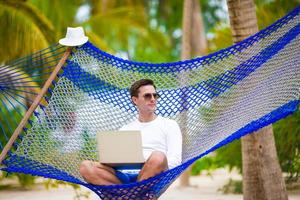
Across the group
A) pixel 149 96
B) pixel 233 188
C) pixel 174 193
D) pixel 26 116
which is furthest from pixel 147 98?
pixel 233 188

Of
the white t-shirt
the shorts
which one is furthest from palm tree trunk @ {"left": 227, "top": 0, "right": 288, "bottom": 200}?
the shorts

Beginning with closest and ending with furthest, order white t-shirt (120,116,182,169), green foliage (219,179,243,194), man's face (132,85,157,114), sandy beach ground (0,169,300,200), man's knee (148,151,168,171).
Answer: man's knee (148,151,168,171) → white t-shirt (120,116,182,169) → man's face (132,85,157,114) → sandy beach ground (0,169,300,200) → green foliage (219,179,243,194)

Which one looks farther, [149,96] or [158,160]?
[149,96]

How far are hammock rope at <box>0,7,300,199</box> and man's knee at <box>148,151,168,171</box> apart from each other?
72 millimetres

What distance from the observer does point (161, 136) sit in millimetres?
3645

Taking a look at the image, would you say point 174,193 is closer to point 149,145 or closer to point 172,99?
point 172,99

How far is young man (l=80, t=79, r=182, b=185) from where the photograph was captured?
3.35 metres

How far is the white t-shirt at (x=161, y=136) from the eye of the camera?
356 centimetres

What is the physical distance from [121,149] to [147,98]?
41 cm

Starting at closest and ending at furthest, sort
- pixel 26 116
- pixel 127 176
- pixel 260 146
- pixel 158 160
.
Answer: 1. pixel 158 160
2. pixel 127 176
3. pixel 26 116
4. pixel 260 146

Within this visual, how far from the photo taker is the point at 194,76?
13.5 ft

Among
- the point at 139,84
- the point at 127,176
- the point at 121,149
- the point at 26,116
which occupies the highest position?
the point at 139,84

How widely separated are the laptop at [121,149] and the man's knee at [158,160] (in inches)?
2.4

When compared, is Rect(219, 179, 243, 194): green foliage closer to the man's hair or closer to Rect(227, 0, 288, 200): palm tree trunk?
Rect(227, 0, 288, 200): palm tree trunk
